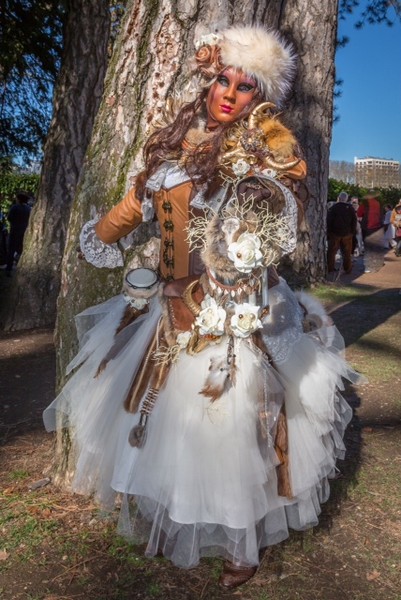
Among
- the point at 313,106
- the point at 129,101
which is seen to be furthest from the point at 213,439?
the point at 313,106

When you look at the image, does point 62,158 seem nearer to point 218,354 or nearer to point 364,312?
point 364,312

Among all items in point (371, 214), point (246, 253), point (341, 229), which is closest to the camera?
point (246, 253)

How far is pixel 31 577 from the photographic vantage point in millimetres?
2895

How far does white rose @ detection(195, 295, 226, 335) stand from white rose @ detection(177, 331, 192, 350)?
0.11 meters

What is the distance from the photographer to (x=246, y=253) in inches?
95.8

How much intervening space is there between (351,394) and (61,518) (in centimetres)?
283

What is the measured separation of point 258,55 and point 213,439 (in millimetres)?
1663

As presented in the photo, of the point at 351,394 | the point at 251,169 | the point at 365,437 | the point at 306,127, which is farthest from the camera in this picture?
the point at 306,127

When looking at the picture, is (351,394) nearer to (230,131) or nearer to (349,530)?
(349,530)

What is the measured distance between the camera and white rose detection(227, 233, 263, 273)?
2438mm

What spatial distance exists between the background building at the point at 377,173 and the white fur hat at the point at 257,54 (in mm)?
33031

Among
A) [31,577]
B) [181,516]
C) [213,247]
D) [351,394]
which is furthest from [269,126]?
[351,394]

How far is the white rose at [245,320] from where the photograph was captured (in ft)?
8.27

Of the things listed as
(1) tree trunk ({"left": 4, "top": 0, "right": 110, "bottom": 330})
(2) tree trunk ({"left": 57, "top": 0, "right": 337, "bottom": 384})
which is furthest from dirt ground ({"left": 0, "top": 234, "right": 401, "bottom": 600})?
(1) tree trunk ({"left": 4, "top": 0, "right": 110, "bottom": 330})
